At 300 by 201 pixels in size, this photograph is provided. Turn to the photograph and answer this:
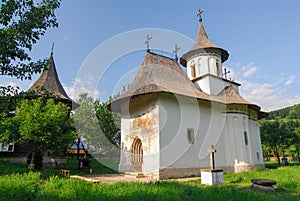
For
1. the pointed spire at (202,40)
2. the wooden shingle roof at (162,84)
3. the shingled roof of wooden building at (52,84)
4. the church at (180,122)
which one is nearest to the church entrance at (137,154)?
the church at (180,122)

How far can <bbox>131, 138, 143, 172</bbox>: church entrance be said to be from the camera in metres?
14.2

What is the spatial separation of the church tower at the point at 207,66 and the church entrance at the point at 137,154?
6.82m

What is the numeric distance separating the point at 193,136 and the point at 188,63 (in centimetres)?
824

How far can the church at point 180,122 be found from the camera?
1242 centimetres

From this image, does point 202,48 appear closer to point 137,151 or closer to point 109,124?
point 137,151

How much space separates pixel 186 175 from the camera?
12734 mm

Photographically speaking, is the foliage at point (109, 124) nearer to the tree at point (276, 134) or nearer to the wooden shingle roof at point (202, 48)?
the wooden shingle roof at point (202, 48)

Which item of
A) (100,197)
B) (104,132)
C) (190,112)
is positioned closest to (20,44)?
(100,197)

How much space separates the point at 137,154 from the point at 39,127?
20.1ft

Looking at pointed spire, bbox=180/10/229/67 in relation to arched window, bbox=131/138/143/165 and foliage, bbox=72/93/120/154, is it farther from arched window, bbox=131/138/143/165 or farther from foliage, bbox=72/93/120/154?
foliage, bbox=72/93/120/154

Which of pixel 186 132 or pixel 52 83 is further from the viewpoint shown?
pixel 52 83

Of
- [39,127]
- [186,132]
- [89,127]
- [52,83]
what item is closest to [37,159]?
[39,127]

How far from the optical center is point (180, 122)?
13.2 metres

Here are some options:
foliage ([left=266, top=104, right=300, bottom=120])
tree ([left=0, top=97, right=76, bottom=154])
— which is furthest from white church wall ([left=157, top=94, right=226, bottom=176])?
foliage ([left=266, top=104, right=300, bottom=120])
